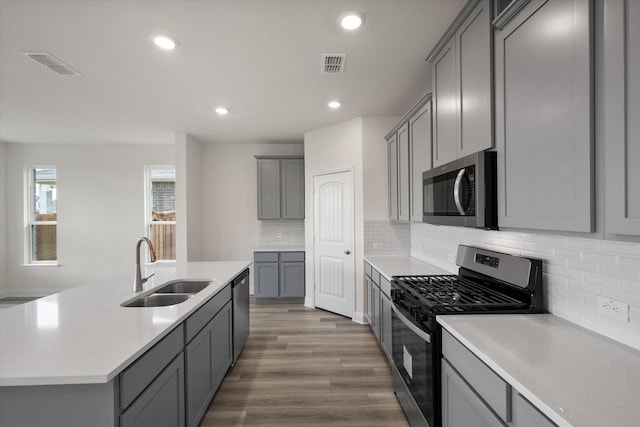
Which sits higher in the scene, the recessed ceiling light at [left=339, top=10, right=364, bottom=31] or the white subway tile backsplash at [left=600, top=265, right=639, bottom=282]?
the recessed ceiling light at [left=339, top=10, right=364, bottom=31]

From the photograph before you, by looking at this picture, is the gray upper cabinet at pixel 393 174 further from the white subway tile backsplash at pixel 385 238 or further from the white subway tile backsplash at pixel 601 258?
the white subway tile backsplash at pixel 601 258

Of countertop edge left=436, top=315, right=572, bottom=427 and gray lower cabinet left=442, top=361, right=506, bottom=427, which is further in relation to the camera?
gray lower cabinet left=442, top=361, right=506, bottom=427

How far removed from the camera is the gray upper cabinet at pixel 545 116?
3.40 feet

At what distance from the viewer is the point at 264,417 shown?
215 cm

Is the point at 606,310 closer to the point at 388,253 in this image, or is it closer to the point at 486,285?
the point at 486,285

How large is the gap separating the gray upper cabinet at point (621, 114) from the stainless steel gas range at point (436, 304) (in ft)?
2.48

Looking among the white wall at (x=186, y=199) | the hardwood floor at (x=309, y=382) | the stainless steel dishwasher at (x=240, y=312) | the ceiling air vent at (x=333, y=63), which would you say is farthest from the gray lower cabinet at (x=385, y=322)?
the white wall at (x=186, y=199)

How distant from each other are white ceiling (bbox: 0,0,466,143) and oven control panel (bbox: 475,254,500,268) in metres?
1.64

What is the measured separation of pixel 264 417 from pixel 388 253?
2.44 m

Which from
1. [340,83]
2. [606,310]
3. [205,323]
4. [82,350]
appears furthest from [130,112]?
[606,310]

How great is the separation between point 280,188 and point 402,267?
9.51 feet

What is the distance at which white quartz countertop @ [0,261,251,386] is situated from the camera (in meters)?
1.06

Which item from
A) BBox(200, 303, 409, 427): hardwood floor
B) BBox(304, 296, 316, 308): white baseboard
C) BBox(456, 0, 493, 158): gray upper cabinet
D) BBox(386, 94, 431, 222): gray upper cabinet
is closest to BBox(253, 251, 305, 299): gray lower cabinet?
BBox(304, 296, 316, 308): white baseboard

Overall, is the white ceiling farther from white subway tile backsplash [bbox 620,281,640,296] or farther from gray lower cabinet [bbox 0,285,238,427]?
gray lower cabinet [bbox 0,285,238,427]
